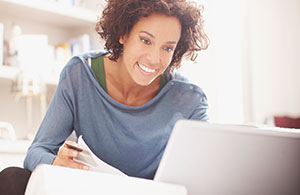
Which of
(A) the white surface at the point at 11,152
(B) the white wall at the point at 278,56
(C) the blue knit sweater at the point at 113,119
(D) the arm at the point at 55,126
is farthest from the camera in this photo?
(B) the white wall at the point at 278,56

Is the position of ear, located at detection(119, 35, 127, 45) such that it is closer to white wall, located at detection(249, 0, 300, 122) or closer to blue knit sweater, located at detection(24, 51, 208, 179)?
blue knit sweater, located at detection(24, 51, 208, 179)

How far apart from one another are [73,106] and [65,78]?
10 cm

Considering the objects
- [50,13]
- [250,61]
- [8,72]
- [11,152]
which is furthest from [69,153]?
[250,61]

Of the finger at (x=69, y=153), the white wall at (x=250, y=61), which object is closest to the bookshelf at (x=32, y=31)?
the white wall at (x=250, y=61)

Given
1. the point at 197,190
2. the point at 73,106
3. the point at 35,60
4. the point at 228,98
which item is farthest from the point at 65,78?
the point at 228,98

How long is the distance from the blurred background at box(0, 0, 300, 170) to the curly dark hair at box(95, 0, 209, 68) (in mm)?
1066

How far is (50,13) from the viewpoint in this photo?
2.56 m

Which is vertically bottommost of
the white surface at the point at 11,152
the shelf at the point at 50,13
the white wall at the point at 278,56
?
the white surface at the point at 11,152

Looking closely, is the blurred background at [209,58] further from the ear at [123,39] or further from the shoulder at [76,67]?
the ear at [123,39]

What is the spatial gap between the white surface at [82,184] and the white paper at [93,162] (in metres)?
0.27

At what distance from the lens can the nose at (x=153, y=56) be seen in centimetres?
123

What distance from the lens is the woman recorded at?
122 centimetres

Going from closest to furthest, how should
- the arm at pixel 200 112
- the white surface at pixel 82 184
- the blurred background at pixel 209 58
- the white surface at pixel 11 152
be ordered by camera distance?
the white surface at pixel 82 184, the arm at pixel 200 112, the white surface at pixel 11 152, the blurred background at pixel 209 58

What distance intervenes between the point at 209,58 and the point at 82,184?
2.35 m
